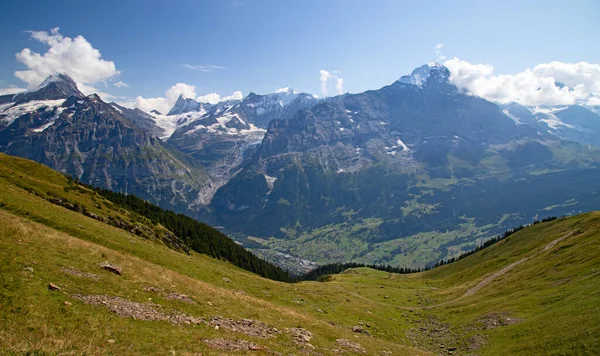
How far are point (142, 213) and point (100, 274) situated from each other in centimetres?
9189

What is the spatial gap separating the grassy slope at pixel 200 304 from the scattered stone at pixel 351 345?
3.43 ft

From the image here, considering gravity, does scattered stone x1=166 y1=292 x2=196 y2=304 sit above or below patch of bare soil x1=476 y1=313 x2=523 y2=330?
above

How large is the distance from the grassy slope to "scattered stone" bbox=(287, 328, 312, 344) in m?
0.73

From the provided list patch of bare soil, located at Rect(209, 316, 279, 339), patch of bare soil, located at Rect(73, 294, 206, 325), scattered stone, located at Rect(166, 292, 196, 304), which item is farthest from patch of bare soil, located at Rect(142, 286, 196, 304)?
patch of bare soil, located at Rect(209, 316, 279, 339)

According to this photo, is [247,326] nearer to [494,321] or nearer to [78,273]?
[78,273]

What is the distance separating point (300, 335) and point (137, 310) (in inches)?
581

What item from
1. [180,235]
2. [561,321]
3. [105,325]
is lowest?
[180,235]

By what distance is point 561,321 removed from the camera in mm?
39531

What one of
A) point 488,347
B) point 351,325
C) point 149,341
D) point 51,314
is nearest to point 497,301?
point 488,347

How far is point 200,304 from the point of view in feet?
104

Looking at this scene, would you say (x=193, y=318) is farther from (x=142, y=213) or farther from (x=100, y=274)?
(x=142, y=213)

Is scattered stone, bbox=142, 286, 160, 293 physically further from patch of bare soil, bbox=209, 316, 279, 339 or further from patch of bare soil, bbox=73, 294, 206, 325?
patch of bare soil, bbox=209, 316, 279, 339

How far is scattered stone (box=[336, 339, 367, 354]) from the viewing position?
33250mm

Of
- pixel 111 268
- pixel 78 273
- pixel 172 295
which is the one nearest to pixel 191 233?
pixel 111 268
